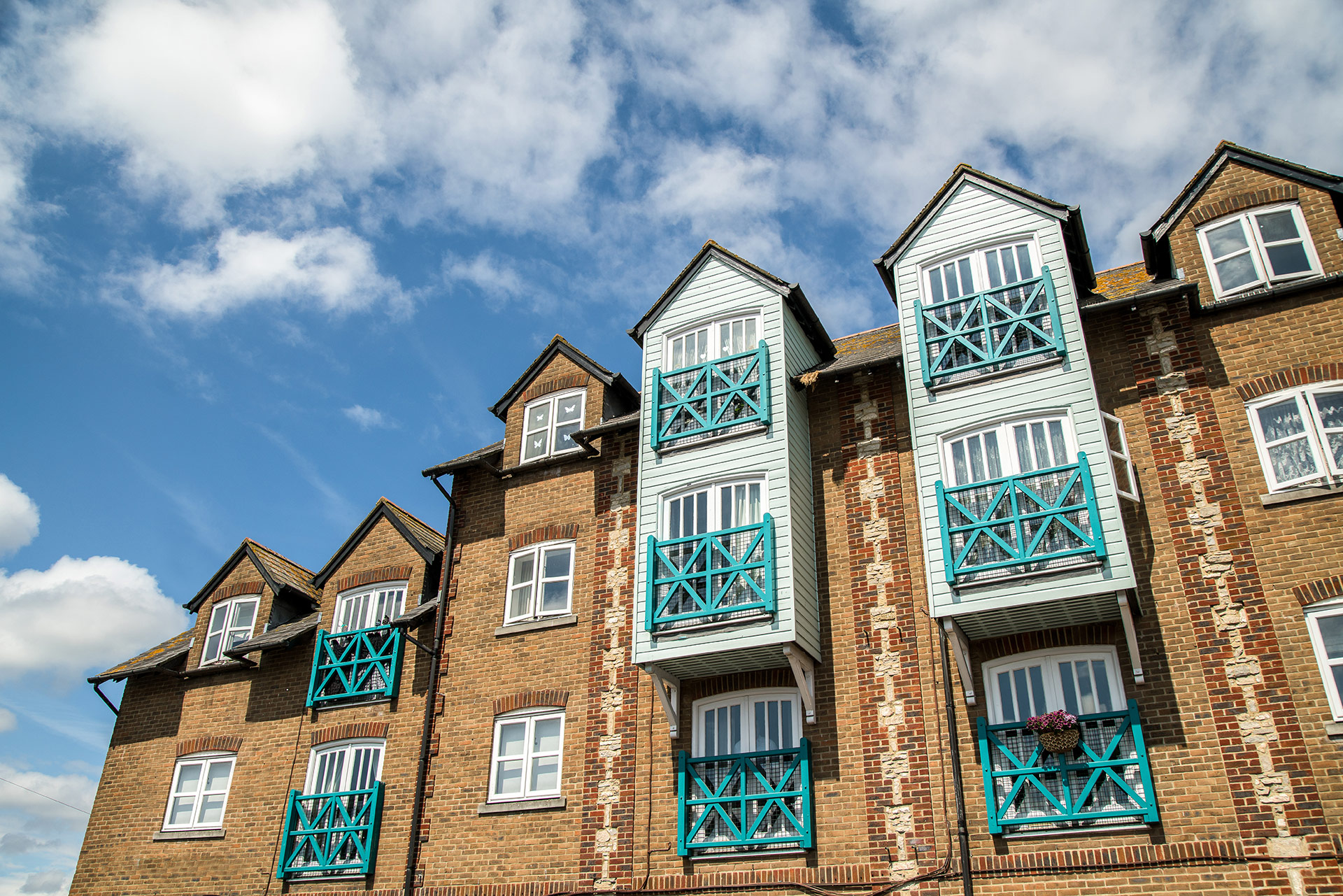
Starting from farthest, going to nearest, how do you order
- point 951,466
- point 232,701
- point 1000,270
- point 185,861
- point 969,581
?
point 232,701
point 185,861
point 1000,270
point 951,466
point 969,581

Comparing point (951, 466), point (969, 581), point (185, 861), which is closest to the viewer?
point (969, 581)

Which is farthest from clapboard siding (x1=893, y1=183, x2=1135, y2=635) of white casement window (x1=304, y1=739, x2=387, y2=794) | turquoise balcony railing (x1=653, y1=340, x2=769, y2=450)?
white casement window (x1=304, y1=739, x2=387, y2=794)

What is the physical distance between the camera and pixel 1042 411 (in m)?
16.4

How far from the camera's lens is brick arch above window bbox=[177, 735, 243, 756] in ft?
73.6

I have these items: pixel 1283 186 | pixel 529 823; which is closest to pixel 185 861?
pixel 529 823

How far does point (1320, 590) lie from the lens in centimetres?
1435

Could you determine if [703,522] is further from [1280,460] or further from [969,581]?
[1280,460]

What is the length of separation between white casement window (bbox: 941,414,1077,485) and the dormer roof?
10.0 ft

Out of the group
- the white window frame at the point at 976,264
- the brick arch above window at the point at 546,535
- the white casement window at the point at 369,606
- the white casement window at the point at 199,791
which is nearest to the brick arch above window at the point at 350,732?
the white casement window at the point at 369,606

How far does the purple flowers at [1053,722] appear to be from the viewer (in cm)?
1444

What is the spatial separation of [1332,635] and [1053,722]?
4.04m

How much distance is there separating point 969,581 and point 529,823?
9060 mm

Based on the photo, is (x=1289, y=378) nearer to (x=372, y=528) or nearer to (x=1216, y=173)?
(x=1216, y=173)

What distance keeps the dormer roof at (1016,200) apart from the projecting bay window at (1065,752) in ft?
22.8
